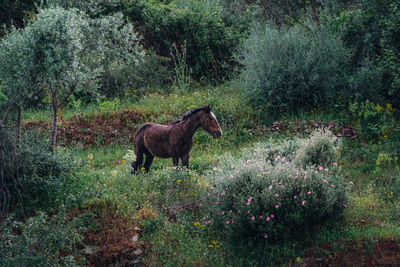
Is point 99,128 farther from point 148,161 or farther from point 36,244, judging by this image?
point 36,244

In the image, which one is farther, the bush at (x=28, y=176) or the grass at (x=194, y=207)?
the bush at (x=28, y=176)

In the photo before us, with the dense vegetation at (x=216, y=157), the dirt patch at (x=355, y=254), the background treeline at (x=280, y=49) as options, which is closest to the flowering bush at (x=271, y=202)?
the dense vegetation at (x=216, y=157)

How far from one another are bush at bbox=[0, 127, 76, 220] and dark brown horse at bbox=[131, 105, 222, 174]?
1.89 meters

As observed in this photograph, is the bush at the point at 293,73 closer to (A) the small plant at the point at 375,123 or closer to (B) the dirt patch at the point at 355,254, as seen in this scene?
(A) the small plant at the point at 375,123

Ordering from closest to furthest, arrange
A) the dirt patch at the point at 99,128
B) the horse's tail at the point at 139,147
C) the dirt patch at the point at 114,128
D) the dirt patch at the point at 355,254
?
the dirt patch at the point at 355,254
the horse's tail at the point at 139,147
the dirt patch at the point at 114,128
the dirt patch at the point at 99,128

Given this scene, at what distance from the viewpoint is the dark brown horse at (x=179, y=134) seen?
7988 millimetres

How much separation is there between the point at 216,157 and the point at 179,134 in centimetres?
259

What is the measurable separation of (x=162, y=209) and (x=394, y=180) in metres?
5.07

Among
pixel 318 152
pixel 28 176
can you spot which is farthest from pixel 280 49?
pixel 28 176

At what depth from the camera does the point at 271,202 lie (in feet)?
21.0

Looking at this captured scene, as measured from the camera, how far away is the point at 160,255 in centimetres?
634

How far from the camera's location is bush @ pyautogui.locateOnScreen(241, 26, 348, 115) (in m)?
12.7

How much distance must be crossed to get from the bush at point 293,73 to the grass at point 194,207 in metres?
1.80

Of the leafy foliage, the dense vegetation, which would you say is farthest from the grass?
the leafy foliage
